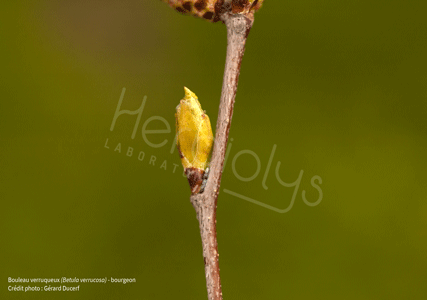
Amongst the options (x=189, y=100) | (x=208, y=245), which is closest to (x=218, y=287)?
(x=208, y=245)

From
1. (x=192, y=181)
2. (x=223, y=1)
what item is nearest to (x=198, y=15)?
(x=223, y=1)

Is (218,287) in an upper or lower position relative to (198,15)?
lower

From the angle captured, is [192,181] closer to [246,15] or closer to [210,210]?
[210,210]
